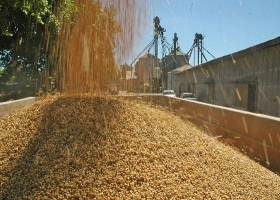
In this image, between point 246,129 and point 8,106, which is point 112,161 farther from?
point 8,106

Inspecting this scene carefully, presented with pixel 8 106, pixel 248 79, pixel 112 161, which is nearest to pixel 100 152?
pixel 112 161

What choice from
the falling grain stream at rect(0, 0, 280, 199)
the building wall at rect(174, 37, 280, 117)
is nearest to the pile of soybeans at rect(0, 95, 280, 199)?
the falling grain stream at rect(0, 0, 280, 199)

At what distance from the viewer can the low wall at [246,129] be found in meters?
2.27

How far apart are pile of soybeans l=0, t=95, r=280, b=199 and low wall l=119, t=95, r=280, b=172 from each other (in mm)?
304

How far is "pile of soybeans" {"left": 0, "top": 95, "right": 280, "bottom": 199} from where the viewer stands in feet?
5.08

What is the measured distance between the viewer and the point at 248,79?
282 inches

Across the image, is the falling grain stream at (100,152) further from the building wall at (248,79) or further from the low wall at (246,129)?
the building wall at (248,79)

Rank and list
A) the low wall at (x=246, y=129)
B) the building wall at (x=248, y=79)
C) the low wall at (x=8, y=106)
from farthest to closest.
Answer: the building wall at (x=248, y=79) → the low wall at (x=8, y=106) → the low wall at (x=246, y=129)

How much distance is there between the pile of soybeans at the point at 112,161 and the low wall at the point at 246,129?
1.00ft

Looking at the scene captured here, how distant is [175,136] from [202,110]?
152cm

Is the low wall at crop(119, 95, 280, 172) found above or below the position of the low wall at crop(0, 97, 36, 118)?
below

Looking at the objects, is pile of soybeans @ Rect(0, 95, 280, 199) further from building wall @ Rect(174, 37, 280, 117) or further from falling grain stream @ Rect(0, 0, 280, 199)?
building wall @ Rect(174, 37, 280, 117)

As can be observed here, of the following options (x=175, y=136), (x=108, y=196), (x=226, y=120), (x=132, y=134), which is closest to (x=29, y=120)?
(x=132, y=134)

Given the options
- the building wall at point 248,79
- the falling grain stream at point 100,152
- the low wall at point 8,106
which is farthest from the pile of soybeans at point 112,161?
the building wall at point 248,79
